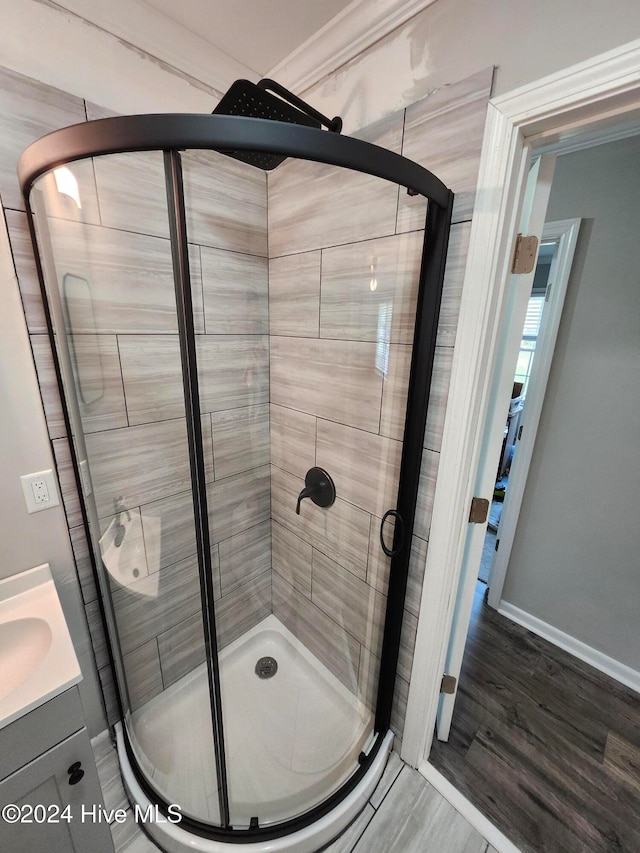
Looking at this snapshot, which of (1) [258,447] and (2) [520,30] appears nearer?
(2) [520,30]

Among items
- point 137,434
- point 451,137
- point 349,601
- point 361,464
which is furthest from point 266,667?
point 451,137

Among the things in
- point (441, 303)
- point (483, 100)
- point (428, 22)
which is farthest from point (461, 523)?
point (428, 22)

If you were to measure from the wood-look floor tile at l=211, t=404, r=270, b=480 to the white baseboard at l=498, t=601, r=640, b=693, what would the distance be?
174 cm

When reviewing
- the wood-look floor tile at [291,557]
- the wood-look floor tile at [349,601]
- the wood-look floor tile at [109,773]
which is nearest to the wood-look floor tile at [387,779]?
the wood-look floor tile at [349,601]

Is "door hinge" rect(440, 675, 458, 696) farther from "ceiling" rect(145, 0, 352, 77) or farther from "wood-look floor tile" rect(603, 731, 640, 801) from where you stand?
"ceiling" rect(145, 0, 352, 77)

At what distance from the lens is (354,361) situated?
1229 mm

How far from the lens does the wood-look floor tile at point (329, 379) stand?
1.20 meters

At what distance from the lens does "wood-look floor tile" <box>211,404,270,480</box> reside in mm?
1380

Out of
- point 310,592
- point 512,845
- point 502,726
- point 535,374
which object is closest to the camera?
point 512,845

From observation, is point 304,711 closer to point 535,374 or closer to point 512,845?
point 512,845

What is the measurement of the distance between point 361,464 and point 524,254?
799mm

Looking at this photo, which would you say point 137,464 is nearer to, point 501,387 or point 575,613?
point 501,387

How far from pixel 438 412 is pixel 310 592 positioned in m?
1.13

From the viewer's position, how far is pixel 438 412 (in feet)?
3.32
